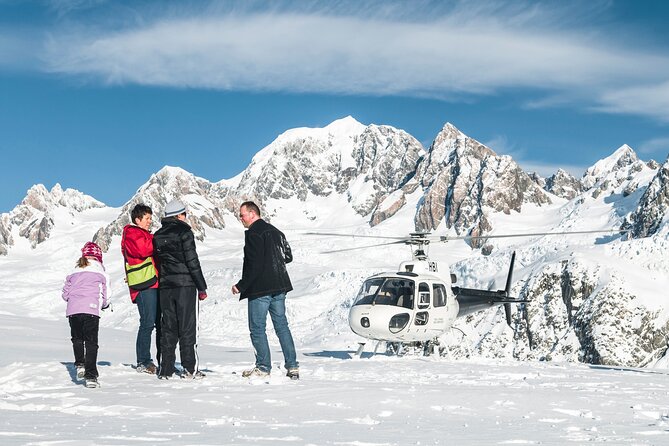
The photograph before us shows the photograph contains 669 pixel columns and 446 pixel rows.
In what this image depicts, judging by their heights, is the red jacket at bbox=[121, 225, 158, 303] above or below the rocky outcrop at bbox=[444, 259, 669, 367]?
above

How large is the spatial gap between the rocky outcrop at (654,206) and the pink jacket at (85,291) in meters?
114

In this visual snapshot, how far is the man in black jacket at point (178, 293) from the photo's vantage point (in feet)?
30.1

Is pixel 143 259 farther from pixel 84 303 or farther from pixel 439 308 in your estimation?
pixel 439 308

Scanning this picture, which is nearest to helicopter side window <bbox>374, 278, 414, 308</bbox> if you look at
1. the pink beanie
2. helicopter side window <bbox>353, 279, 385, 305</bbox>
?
helicopter side window <bbox>353, 279, 385, 305</bbox>

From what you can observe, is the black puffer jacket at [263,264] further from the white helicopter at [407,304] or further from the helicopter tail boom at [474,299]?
the helicopter tail boom at [474,299]

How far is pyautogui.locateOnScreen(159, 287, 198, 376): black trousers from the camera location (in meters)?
9.16

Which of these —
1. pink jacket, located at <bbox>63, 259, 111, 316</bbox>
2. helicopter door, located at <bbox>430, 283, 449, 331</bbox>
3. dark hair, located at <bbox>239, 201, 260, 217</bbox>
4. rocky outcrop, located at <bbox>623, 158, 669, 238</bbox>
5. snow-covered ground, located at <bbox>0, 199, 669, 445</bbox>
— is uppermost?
rocky outcrop, located at <bbox>623, 158, 669, 238</bbox>

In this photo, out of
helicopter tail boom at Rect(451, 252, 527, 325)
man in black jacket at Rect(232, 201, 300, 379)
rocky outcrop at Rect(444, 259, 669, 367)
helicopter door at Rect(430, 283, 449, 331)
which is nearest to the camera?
man in black jacket at Rect(232, 201, 300, 379)

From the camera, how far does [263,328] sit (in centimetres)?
941

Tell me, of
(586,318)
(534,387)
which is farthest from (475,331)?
(534,387)

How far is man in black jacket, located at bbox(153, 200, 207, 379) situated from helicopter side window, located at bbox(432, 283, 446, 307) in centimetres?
828

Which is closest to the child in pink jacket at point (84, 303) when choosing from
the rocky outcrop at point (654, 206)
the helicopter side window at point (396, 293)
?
the helicopter side window at point (396, 293)

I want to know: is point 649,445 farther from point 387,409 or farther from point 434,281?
point 434,281

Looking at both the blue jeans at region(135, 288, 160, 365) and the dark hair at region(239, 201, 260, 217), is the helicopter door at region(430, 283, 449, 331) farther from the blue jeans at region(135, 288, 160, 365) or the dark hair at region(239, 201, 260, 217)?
the blue jeans at region(135, 288, 160, 365)
